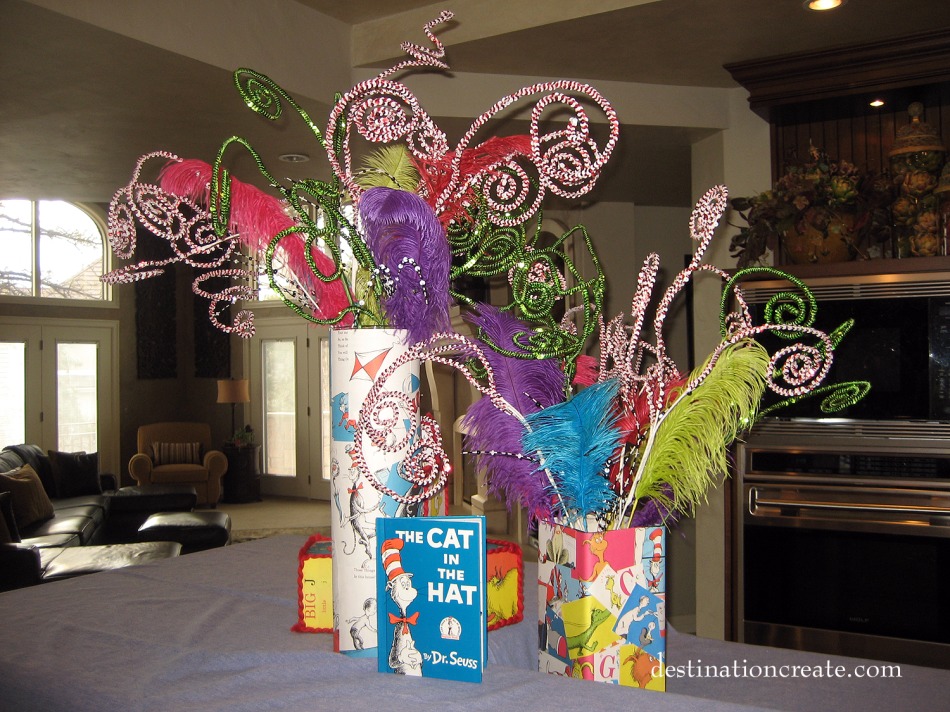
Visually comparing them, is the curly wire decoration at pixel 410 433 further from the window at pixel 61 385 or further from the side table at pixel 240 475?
the window at pixel 61 385

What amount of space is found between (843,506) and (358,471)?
202cm

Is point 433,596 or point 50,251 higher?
point 50,251

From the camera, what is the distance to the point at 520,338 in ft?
3.19

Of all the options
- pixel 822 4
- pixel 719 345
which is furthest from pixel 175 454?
pixel 719 345

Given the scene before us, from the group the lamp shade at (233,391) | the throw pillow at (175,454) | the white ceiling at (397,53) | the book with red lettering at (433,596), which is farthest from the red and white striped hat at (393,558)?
the throw pillow at (175,454)

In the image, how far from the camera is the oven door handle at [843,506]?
2.35 meters

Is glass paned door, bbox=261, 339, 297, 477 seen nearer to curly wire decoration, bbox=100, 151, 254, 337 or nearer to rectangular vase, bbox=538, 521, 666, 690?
curly wire decoration, bbox=100, 151, 254, 337

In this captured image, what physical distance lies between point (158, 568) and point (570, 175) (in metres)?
1.07

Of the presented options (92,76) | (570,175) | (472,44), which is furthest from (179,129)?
(570,175)

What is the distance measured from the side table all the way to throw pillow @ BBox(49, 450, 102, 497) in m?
1.53

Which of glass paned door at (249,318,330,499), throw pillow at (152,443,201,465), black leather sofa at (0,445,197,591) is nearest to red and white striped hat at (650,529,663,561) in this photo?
black leather sofa at (0,445,197,591)

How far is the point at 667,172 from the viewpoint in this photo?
3.88 meters

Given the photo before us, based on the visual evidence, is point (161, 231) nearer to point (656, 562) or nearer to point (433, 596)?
point (433, 596)

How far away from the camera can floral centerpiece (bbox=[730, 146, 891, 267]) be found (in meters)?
2.49
